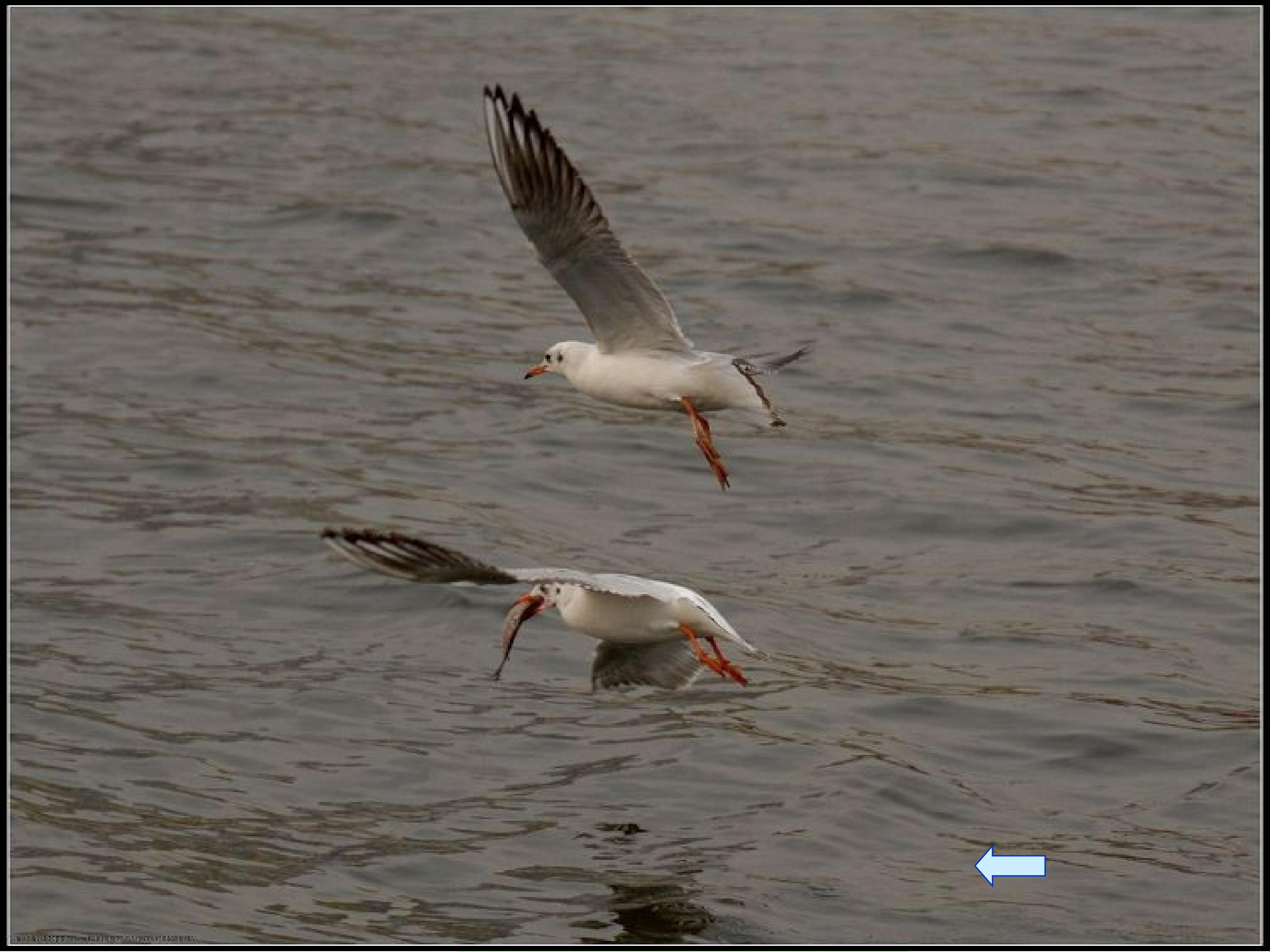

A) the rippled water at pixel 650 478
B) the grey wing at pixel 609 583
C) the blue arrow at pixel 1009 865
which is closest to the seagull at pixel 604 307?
the grey wing at pixel 609 583

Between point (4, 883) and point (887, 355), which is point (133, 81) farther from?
point (4, 883)

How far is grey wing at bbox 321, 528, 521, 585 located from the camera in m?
8.73

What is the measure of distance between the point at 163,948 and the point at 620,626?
7.33ft

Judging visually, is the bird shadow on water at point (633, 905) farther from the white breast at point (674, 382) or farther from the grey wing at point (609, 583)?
the white breast at point (674, 382)

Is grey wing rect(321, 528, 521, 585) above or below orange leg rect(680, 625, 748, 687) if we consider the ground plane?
above

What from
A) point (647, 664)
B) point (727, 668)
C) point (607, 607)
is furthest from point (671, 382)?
point (647, 664)

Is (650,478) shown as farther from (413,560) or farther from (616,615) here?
(413,560)

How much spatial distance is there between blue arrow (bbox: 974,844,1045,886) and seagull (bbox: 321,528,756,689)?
150 cm

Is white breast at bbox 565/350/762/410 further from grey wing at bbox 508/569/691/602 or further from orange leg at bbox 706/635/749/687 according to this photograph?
orange leg at bbox 706/635/749/687

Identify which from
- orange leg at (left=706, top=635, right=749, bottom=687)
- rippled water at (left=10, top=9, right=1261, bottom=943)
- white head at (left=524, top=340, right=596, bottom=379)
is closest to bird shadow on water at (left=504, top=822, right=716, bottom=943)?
rippled water at (left=10, top=9, right=1261, bottom=943)

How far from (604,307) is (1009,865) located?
10.0 ft

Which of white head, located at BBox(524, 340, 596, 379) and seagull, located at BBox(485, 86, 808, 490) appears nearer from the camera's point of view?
seagull, located at BBox(485, 86, 808, 490)

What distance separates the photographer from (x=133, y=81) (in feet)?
76.8

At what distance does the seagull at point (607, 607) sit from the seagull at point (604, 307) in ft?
1.89
